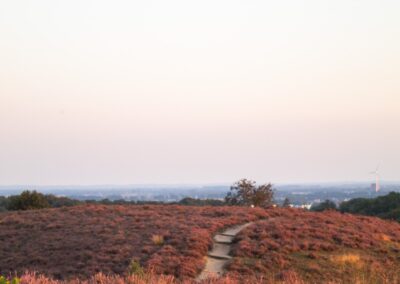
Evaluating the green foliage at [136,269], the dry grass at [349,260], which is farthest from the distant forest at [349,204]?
the green foliage at [136,269]

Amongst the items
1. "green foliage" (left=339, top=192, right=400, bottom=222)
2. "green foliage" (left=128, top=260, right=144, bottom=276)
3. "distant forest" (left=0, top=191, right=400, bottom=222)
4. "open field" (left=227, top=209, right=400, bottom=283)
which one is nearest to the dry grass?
"open field" (left=227, top=209, right=400, bottom=283)

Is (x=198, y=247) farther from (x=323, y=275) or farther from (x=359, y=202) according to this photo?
(x=359, y=202)

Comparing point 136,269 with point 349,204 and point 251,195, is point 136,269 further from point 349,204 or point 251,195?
point 349,204

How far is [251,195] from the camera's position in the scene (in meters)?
40.0

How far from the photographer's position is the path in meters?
17.3

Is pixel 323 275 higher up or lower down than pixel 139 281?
lower down

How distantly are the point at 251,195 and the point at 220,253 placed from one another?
2068 centimetres

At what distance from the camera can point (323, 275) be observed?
54.8 feet

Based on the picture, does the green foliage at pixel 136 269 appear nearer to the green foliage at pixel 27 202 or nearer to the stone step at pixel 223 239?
the stone step at pixel 223 239

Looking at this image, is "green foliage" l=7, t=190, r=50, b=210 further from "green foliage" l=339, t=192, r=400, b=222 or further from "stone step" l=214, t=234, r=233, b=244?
"green foliage" l=339, t=192, r=400, b=222

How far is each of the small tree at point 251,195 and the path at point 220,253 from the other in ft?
51.7

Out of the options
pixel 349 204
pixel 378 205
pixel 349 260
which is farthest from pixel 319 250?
pixel 349 204

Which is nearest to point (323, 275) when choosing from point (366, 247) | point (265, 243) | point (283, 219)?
point (265, 243)

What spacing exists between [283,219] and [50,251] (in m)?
10.8
